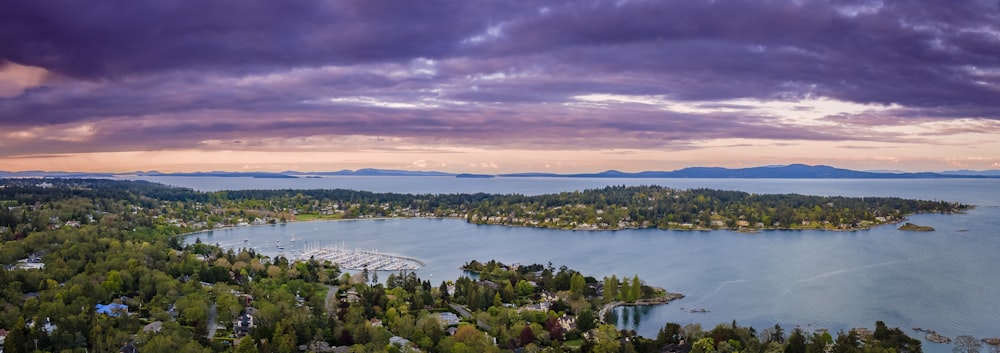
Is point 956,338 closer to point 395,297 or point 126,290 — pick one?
point 395,297

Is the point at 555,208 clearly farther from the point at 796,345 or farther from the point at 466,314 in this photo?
the point at 796,345

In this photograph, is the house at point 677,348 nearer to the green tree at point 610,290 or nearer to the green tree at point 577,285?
the green tree at point 577,285

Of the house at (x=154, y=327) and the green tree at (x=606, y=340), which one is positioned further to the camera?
the house at (x=154, y=327)

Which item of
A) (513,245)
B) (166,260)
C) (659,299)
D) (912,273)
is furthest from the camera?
(513,245)

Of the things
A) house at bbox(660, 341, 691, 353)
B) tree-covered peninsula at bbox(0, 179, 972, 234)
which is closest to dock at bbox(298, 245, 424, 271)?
tree-covered peninsula at bbox(0, 179, 972, 234)

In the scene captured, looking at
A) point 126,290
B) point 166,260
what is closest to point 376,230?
point 166,260

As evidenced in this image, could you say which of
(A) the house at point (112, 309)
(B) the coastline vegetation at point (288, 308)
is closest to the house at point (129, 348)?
(B) the coastline vegetation at point (288, 308)

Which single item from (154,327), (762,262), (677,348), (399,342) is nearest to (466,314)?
(399,342)
